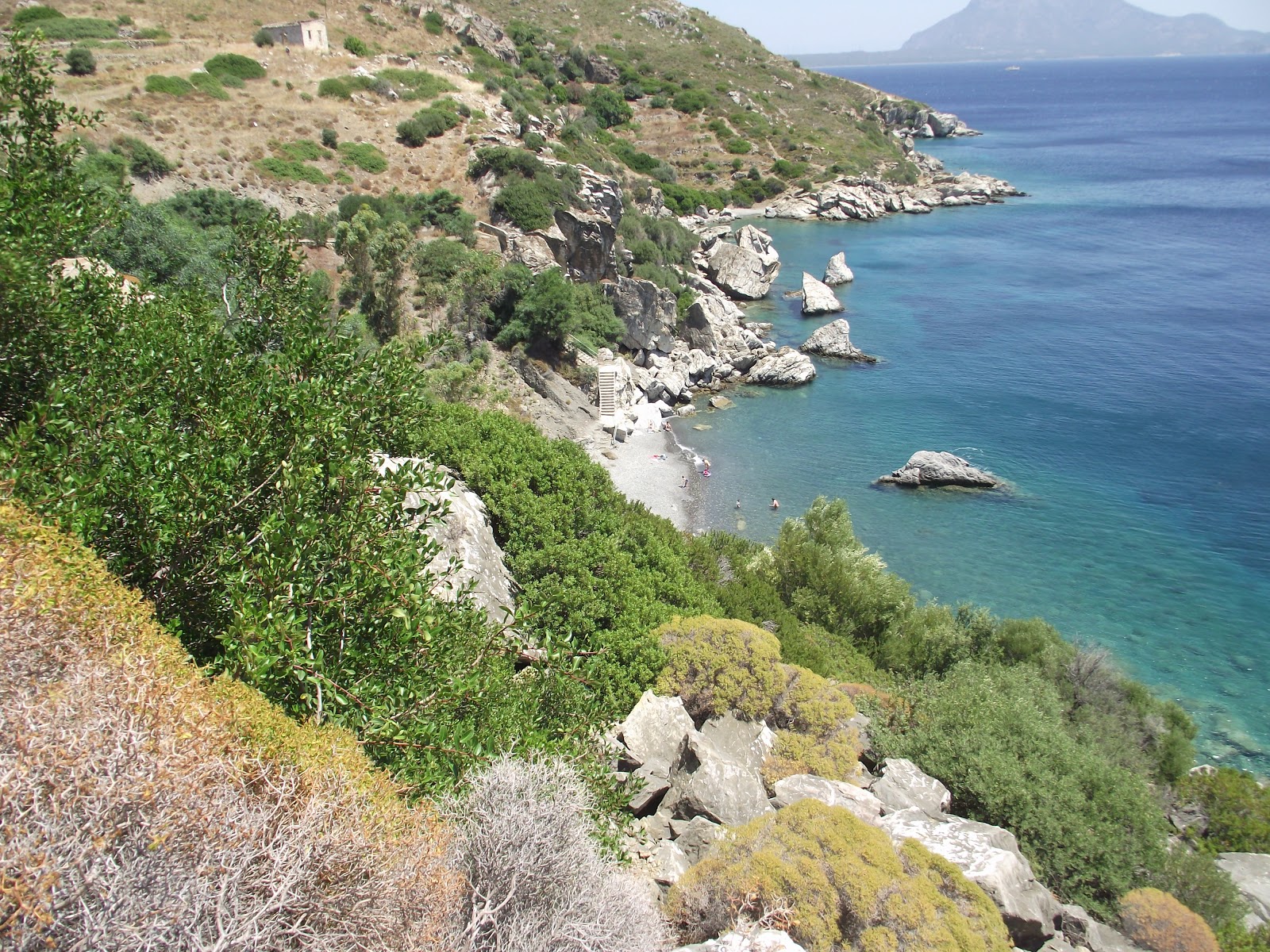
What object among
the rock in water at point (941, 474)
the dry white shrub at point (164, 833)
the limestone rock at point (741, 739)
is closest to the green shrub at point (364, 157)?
the rock in water at point (941, 474)

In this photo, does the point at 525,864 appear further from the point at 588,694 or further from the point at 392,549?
the point at 588,694

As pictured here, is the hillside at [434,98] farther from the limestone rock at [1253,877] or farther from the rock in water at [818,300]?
the limestone rock at [1253,877]

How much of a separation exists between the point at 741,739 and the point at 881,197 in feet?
316

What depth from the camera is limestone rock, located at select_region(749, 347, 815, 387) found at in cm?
4625

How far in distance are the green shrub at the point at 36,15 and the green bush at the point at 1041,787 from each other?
64676 mm

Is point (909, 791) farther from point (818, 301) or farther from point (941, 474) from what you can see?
point (818, 301)

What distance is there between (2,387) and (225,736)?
6.19 meters

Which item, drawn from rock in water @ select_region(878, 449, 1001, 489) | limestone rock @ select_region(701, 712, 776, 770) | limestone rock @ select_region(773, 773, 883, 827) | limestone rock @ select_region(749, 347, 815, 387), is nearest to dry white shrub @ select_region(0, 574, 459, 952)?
limestone rock @ select_region(773, 773, 883, 827)

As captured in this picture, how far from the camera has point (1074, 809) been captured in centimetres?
1232

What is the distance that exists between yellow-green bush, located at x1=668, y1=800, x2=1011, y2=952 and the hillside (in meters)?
29.6

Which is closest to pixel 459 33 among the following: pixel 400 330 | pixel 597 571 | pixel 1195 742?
pixel 400 330

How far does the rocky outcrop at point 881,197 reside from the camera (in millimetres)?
91188

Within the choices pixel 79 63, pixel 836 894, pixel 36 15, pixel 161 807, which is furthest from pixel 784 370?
pixel 36 15

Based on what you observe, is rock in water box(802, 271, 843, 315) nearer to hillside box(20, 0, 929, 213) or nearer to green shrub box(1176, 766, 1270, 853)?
hillside box(20, 0, 929, 213)
